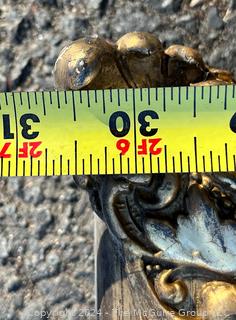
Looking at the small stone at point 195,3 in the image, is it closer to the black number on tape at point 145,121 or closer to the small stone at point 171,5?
the small stone at point 171,5

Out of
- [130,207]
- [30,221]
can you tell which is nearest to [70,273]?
[30,221]

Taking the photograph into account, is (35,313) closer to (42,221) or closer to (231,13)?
(42,221)

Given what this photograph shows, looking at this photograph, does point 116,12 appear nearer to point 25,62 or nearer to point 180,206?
point 25,62

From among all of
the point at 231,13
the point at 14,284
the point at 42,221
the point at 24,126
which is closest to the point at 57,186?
the point at 42,221

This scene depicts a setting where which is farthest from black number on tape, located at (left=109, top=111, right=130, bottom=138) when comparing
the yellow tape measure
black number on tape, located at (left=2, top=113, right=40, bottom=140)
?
black number on tape, located at (left=2, top=113, right=40, bottom=140)

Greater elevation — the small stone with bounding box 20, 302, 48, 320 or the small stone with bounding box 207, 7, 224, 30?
the small stone with bounding box 207, 7, 224, 30

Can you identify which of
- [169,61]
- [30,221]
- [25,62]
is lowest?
[30,221]

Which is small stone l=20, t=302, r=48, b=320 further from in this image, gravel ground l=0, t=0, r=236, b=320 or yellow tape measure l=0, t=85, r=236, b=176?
yellow tape measure l=0, t=85, r=236, b=176
